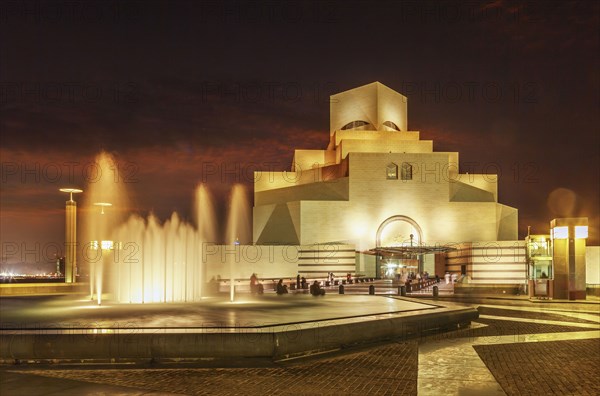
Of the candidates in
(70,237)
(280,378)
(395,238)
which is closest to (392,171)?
(395,238)

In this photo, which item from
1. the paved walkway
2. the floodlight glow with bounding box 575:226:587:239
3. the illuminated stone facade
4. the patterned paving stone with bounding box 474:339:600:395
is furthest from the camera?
the illuminated stone facade

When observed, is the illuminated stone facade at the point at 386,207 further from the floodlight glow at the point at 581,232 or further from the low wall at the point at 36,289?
the low wall at the point at 36,289

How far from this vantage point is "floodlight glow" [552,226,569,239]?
28.2m

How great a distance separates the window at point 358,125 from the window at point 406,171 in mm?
9680

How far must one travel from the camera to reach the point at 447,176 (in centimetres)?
5516

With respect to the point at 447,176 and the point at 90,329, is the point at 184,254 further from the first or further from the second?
the point at 447,176

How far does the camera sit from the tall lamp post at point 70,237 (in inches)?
1207

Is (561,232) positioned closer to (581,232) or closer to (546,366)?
(581,232)

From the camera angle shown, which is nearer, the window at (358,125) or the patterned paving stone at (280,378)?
the patterned paving stone at (280,378)

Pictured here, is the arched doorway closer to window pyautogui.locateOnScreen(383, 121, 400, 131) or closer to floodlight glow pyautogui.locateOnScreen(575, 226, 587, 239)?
window pyautogui.locateOnScreen(383, 121, 400, 131)

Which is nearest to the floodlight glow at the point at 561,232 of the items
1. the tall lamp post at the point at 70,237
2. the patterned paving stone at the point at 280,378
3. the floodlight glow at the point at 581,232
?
the floodlight glow at the point at 581,232

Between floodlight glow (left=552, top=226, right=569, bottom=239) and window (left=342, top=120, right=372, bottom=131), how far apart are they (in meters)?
35.8

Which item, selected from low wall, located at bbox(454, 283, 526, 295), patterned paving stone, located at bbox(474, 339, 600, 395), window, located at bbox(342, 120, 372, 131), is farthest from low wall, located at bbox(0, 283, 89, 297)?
window, located at bbox(342, 120, 372, 131)

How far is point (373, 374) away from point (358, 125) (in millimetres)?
56118
